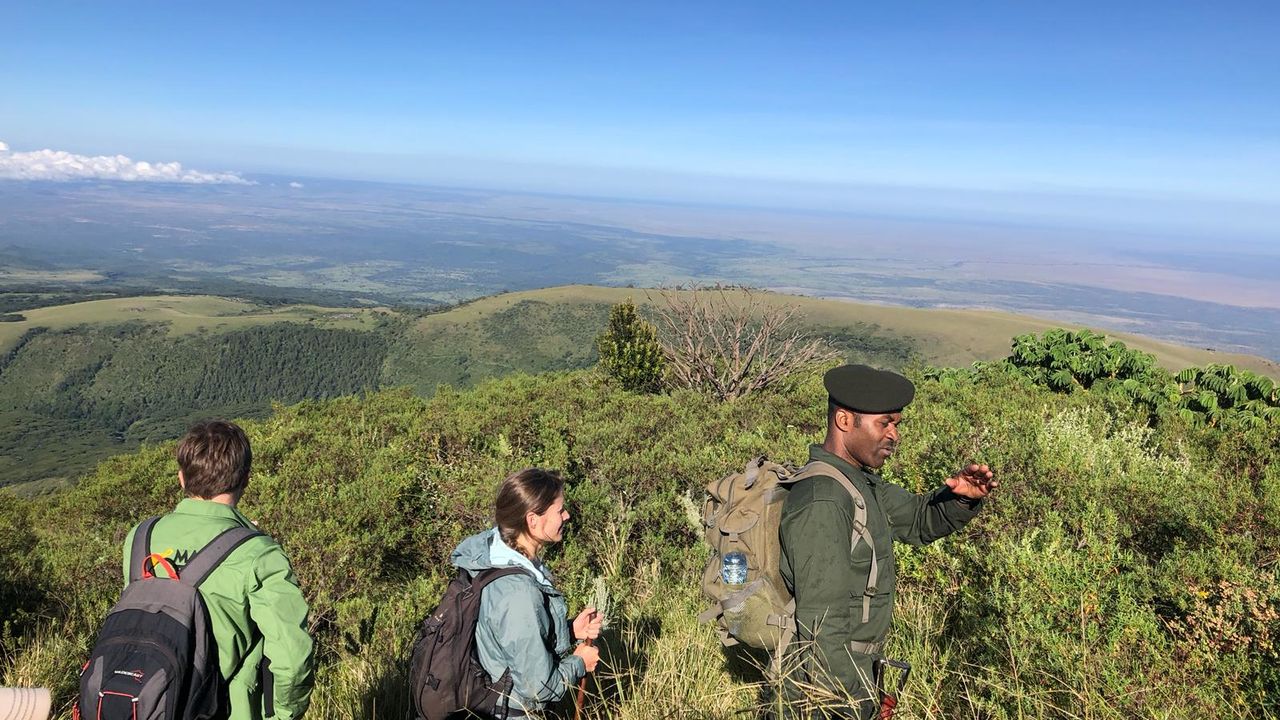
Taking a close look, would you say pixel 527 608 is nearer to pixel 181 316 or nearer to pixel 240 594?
pixel 240 594

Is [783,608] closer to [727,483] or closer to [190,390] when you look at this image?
[727,483]

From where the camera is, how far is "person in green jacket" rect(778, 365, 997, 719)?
229 cm

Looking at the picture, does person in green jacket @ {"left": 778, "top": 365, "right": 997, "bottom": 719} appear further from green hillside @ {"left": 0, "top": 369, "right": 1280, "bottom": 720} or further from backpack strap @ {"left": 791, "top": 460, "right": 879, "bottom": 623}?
green hillside @ {"left": 0, "top": 369, "right": 1280, "bottom": 720}

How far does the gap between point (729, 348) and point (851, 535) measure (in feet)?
48.9

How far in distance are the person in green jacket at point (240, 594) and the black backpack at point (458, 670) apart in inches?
17.8

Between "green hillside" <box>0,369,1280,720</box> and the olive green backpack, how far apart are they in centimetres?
45

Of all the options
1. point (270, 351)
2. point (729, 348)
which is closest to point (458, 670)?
point (729, 348)

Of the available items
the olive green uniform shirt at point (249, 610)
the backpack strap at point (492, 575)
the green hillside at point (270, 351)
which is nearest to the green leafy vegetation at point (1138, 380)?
the backpack strap at point (492, 575)

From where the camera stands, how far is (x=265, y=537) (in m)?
2.56

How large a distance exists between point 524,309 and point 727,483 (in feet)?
373

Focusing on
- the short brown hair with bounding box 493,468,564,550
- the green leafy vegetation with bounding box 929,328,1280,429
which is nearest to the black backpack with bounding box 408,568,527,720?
the short brown hair with bounding box 493,468,564,550

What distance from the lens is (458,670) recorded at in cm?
247

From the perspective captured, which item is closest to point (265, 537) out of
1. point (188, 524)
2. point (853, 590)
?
point (188, 524)

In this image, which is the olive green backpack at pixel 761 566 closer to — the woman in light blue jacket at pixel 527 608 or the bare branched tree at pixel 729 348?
the woman in light blue jacket at pixel 527 608
